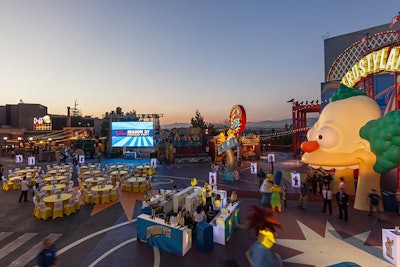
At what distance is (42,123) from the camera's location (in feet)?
157

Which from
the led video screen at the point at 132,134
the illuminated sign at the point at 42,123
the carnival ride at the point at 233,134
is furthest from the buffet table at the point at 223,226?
the illuminated sign at the point at 42,123

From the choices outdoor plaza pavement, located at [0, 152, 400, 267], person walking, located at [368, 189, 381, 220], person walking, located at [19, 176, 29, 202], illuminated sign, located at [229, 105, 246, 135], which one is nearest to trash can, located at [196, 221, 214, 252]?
outdoor plaza pavement, located at [0, 152, 400, 267]

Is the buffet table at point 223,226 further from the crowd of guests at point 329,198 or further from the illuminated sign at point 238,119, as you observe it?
the illuminated sign at point 238,119

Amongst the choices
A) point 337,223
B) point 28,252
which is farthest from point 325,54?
point 28,252

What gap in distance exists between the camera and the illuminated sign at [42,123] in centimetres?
4711

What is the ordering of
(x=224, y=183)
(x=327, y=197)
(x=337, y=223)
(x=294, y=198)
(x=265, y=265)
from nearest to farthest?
1. (x=265, y=265)
2. (x=337, y=223)
3. (x=327, y=197)
4. (x=294, y=198)
5. (x=224, y=183)

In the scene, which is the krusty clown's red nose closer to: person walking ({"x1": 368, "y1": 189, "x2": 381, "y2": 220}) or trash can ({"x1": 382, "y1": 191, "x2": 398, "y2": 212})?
person walking ({"x1": 368, "y1": 189, "x2": 381, "y2": 220})

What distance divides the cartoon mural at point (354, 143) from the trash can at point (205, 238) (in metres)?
6.95

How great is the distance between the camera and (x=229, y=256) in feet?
23.4

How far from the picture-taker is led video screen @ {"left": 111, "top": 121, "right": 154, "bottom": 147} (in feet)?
106

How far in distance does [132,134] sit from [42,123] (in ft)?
92.7

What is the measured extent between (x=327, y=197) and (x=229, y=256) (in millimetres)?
5958

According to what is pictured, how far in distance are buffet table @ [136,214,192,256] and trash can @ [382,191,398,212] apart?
379 inches

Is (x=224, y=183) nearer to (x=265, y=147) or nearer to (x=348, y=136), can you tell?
(x=348, y=136)
